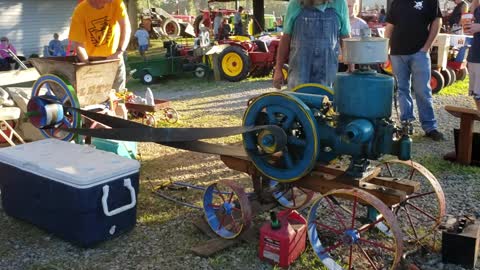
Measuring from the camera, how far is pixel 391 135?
2660 mm

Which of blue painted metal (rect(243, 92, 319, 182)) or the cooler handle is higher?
blue painted metal (rect(243, 92, 319, 182))

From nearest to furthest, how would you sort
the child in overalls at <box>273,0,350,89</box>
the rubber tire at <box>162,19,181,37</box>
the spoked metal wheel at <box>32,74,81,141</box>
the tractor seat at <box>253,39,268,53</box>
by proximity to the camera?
the child in overalls at <box>273,0,350,89</box> < the spoked metal wheel at <box>32,74,81,141</box> < the tractor seat at <box>253,39,268,53</box> < the rubber tire at <box>162,19,181,37</box>

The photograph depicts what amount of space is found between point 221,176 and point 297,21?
1584 millimetres

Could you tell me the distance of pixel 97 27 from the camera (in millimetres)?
4641

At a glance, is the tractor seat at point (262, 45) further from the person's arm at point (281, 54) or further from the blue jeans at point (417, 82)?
the person's arm at point (281, 54)

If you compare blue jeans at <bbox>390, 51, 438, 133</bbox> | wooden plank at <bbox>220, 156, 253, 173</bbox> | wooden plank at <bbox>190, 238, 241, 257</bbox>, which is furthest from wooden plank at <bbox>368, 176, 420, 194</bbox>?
blue jeans at <bbox>390, 51, 438, 133</bbox>

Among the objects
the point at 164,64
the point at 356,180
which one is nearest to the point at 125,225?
the point at 356,180

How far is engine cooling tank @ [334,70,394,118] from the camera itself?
2.62 m

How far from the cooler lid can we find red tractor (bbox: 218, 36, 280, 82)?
21.5ft

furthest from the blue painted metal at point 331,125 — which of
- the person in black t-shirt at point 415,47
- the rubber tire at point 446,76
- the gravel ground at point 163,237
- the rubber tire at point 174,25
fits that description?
the rubber tire at point 174,25

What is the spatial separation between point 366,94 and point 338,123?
Answer: 24 centimetres

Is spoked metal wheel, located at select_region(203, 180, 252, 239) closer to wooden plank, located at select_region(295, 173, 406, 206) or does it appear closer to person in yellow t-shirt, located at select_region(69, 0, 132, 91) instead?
wooden plank, located at select_region(295, 173, 406, 206)

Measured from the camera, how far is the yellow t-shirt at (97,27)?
460 centimetres

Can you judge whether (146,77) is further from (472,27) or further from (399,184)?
(399,184)
